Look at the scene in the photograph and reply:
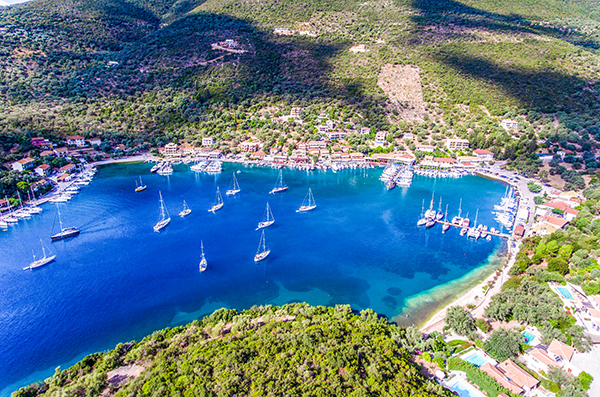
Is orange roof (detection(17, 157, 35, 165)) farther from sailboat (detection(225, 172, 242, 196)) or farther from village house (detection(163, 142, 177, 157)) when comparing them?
sailboat (detection(225, 172, 242, 196))

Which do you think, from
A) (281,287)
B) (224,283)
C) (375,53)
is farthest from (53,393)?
(375,53)

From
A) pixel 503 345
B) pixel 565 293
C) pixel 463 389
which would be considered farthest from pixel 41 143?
pixel 565 293

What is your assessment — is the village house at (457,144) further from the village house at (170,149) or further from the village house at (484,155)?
the village house at (170,149)

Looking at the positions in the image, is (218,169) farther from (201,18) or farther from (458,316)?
(201,18)

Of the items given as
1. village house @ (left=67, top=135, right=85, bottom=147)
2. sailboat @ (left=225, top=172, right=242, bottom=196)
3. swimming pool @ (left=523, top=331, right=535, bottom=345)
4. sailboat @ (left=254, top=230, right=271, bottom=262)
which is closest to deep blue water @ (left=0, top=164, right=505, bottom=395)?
sailboat @ (left=254, top=230, right=271, bottom=262)

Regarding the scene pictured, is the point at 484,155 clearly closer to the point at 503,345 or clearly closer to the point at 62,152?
the point at 503,345

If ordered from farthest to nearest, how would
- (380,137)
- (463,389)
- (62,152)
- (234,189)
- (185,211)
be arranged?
(380,137)
(62,152)
(234,189)
(185,211)
(463,389)
